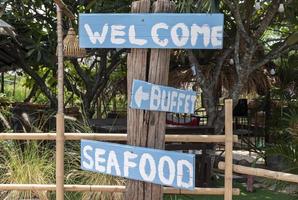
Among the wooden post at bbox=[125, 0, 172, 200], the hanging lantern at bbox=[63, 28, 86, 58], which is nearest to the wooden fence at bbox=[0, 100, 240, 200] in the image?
the wooden post at bbox=[125, 0, 172, 200]

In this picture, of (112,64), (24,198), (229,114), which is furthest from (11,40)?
(229,114)

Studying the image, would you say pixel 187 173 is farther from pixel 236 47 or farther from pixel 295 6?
pixel 295 6

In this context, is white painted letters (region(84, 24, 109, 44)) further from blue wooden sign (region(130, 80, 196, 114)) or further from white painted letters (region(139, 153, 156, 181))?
white painted letters (region(139, 153, 156, 181))

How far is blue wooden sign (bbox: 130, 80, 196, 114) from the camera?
8.86 feet

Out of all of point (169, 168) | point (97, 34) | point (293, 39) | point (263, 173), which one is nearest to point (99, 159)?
point (169, 168)

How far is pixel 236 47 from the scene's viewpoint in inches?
262

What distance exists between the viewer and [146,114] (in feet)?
9.19

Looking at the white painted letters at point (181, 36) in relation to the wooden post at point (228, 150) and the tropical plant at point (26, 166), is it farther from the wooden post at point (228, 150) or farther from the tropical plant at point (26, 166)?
the tropical plant at point (26, 166)

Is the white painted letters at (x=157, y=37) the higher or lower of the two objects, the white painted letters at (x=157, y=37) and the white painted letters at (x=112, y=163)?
the higher

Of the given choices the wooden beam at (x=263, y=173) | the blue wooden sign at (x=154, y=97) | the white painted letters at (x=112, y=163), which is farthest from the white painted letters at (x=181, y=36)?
the wooden beam at (x=263, y=173)

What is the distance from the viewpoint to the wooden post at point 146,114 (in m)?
2.78

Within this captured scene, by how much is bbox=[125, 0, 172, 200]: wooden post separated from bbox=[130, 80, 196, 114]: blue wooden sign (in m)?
0.07

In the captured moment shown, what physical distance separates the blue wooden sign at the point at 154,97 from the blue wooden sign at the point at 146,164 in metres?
0.24

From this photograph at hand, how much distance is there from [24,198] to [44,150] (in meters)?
0.67
